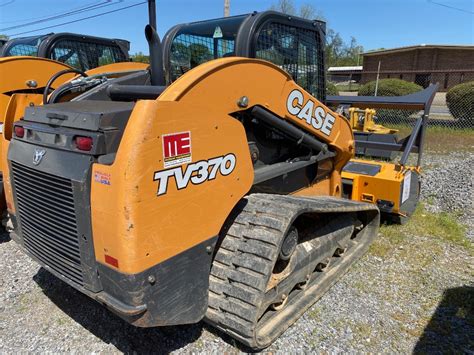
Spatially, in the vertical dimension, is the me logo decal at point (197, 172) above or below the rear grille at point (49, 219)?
above

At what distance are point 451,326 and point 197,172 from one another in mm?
2328

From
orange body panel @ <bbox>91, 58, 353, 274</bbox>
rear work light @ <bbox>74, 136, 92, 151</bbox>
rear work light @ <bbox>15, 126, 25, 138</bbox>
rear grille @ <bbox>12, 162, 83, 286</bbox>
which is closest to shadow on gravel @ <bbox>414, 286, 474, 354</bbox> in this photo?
orange body panel @ <bbox>91, 58, 353, 274</bbox>

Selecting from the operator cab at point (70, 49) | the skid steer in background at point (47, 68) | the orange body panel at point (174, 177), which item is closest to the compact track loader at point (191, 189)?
the orange body panel at point (174, 177)

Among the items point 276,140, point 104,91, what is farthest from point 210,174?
point 104,91

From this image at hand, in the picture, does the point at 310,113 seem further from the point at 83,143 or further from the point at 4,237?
the point at 4,237

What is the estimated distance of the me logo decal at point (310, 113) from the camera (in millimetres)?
3062

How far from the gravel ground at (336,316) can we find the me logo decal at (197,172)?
49.3 inches

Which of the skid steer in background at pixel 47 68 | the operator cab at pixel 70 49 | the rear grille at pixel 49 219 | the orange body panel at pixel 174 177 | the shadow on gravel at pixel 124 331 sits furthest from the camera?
the operator cab at pixel 70 49

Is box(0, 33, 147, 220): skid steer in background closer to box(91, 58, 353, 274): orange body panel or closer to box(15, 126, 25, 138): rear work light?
box(15, 126, 25, 138): rear work light

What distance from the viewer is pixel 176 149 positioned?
2.12 metres

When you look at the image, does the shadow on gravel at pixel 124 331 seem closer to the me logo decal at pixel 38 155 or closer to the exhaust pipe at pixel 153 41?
the me logo decal at pixel 38 155

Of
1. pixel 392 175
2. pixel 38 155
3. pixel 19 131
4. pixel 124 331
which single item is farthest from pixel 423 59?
pixel 38 155

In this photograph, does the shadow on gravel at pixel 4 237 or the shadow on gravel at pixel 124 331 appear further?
the shadow on gravel at pixel 4 237

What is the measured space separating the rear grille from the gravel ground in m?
0.71
